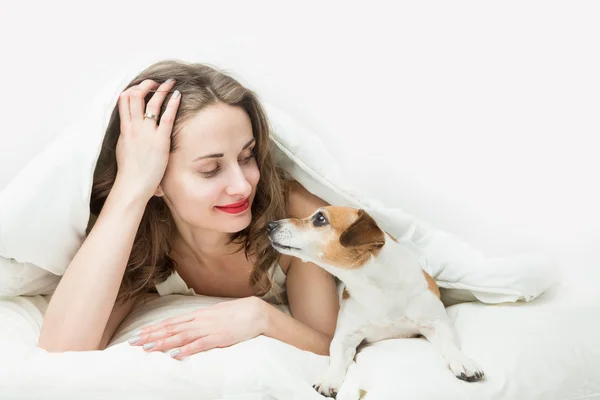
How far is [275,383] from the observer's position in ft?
2.94

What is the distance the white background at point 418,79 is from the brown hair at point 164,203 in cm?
23

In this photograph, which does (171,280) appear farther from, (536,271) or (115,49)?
(536,271)

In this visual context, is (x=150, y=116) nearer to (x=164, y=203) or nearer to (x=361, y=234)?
(x=164, y=203)

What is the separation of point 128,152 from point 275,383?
47cm

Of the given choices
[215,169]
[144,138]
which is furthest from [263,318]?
[144,138]

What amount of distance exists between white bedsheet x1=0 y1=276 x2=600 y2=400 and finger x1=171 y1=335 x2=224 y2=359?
0.08ft

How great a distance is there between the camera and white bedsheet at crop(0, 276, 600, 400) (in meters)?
0.89

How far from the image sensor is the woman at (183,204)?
1024 millimetres

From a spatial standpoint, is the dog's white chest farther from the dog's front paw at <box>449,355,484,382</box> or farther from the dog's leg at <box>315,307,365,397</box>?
the dog's front paw at <box>449,355,484,382</box>

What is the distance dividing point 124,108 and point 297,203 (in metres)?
0.37

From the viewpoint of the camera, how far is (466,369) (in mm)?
928

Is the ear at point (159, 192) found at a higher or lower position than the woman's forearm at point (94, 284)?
higher

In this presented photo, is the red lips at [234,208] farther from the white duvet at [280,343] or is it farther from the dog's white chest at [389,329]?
the dog's white chest at [389,329]

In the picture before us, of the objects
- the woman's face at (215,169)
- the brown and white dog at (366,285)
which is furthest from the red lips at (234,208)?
the brown and white dog at (366,285)
